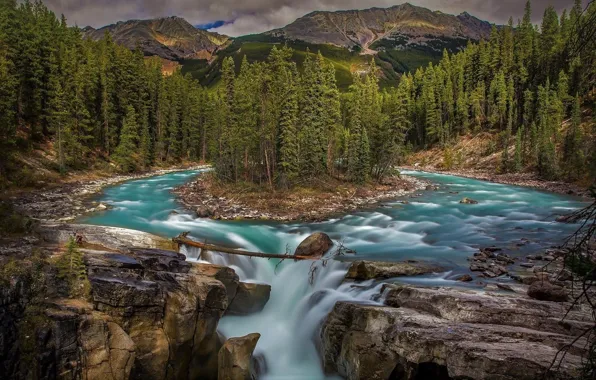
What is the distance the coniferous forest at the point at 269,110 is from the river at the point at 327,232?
1030 centimetres

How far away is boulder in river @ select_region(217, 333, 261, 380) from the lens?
1288 centimetres

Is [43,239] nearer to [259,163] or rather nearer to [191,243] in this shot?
[191,243]

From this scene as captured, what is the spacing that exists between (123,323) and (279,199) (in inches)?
1003

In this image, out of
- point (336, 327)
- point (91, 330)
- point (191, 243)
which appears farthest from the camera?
point (191, 243)

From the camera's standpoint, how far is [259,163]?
47406 mm

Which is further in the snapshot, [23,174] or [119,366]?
[23,174]

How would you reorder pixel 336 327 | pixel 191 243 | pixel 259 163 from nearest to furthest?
pixel 336 327 < pixel 191 243 < pixel 259 163

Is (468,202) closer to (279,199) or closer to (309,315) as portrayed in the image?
(279,199)

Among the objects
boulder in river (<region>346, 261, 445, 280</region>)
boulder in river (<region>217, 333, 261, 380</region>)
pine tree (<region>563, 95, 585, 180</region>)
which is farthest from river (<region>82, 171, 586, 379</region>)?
pine tree (<region>563, 95, 585, 180</region>)

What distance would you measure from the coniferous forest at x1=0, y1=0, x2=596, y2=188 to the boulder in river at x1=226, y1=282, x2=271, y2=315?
20760mm

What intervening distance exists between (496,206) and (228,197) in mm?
27506

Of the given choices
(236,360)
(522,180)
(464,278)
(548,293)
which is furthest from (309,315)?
(522,180)

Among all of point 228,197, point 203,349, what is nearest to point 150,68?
point 228,197

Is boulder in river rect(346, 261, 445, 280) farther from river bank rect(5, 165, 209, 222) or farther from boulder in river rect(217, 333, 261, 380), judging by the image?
river bank rect(5, 165, 209, 222)
